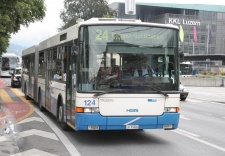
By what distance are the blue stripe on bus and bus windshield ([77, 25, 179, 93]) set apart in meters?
0.59

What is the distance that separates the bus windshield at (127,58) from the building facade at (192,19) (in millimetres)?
89573

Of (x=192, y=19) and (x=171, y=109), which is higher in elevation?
(x=192, y=19)

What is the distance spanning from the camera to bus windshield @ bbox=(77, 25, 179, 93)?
880 centimetres

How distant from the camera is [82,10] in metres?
72.0

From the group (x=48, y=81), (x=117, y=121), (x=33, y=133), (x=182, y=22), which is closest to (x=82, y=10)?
(x=182, y=22)

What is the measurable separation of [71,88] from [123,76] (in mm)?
1498

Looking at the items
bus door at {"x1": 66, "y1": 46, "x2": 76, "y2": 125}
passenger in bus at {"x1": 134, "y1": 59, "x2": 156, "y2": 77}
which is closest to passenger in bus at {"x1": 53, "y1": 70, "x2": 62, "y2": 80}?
bus door at {"x1": 66, "y1": 46, "x2": 76, "y2": 125}

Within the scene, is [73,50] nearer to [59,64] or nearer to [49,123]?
[59,64]

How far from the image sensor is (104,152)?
823cm

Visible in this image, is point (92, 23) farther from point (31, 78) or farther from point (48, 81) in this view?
point (31, 78)

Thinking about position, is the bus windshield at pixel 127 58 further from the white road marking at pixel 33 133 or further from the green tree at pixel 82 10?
the green tree at pixel 82 10

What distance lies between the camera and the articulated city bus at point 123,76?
8.77 metres

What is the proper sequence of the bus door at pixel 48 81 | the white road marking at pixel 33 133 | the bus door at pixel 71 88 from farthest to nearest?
the bus door at pixel 48 81
the white road marking at pixel 33 133
the bus door at pixel 71 88

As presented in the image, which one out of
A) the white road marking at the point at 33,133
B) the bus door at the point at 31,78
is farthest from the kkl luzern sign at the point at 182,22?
the white road marking at the point at 33,133
